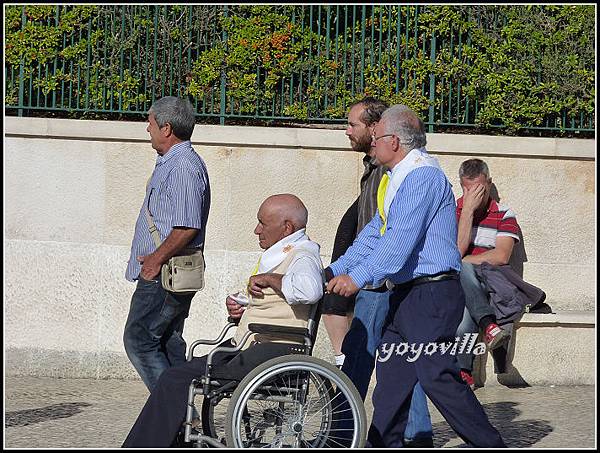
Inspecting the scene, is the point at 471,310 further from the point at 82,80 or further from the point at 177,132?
the point at 82,80

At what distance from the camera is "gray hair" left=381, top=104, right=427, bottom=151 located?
5582mm

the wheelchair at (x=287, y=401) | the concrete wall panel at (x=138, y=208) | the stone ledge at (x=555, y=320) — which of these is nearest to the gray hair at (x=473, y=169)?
the concrete wall panel at (x=138, y=208)

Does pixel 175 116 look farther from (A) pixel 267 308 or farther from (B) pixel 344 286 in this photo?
(B) pixel 344 286

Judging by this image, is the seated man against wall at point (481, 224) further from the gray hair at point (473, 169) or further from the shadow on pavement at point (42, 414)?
the shadow on pavement at point (42, 414)

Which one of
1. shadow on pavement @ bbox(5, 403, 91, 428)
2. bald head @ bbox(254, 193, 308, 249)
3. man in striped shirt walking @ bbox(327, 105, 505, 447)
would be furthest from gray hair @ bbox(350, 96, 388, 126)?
shadow on pavement @ bbox(5, 403, 91, 428)

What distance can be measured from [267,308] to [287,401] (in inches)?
19.4

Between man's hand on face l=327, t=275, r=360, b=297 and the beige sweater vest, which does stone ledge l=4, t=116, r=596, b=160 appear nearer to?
the beige sweater vest

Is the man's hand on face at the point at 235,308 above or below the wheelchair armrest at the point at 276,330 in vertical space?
above

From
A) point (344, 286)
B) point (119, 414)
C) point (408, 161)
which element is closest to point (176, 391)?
point (344, 286)

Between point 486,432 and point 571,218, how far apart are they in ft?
12.9

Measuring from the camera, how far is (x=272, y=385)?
5.23 meters

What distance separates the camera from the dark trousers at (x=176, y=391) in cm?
528

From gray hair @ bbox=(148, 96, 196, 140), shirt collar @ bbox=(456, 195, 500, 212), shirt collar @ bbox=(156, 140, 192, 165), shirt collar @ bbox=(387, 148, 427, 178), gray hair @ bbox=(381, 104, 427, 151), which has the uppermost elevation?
gray hair @ bbox=(148, 96, 196, 140)

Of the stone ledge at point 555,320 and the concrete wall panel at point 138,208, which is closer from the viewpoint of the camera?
the stone ledge at point 555,320
